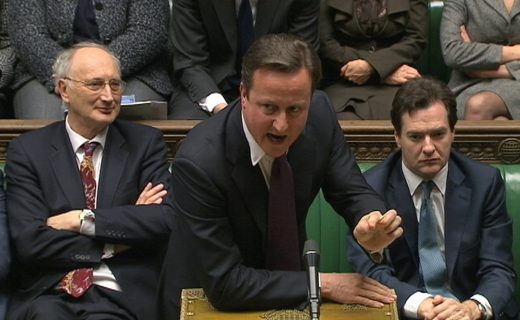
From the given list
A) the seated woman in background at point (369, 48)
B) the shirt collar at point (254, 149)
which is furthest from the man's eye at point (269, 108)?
the seated woman in background at point (369, 48)

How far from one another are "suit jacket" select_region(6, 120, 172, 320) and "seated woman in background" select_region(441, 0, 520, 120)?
1182 millimetres

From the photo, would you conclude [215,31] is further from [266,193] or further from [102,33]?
[266,193]

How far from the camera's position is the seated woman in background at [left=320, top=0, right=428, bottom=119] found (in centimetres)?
401

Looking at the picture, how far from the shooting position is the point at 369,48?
4.12 meters

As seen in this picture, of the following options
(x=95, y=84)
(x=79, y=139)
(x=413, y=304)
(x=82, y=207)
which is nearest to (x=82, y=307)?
(x=82, y=207)

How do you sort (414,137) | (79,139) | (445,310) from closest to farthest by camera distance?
(445,310) → (414,137) → (79,139)

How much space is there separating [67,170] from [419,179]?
1.03 meters

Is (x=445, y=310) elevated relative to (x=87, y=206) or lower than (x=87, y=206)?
lower

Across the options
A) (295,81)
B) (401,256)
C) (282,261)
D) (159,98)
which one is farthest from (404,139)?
(159,98)

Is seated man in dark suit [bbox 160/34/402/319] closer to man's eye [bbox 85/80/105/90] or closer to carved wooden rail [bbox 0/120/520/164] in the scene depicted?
man's eye [bbox 85/80/105/90]

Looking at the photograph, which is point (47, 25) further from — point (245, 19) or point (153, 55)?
point (245, 19)

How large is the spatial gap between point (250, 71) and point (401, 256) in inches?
39.9

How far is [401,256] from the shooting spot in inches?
125

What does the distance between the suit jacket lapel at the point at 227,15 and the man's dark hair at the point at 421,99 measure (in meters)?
0.92
